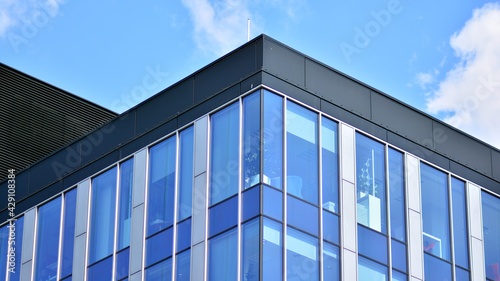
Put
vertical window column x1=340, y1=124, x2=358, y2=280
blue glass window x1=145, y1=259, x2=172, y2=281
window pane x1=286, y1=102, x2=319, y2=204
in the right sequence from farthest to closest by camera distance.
Result: 1. blue glass window x1=145, y1=259, x2=172, y2=281
2. vertical window column x1=340, y1=124, x2=358, y2=280
3. window pane x1=286, y1=102, x2=319, y2=204

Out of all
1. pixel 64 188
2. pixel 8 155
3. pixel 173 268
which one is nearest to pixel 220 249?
pixel 173 268

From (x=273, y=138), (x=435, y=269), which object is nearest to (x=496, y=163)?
(x=435, y=269)

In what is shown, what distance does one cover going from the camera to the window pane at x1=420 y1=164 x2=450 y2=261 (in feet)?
139

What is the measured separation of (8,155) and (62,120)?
11.4ft

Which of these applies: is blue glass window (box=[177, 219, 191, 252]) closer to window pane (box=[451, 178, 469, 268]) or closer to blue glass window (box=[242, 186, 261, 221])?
blue glass window (box=[242, 186, 261, 221])

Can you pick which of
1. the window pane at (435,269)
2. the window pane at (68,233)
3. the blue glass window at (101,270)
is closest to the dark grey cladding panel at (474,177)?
the window pane at (435,269)

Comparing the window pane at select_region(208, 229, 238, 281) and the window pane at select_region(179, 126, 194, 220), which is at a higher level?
the window pane at select_region(179, 126, 194, 220)

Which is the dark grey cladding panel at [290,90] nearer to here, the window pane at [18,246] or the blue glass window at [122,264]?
the blue glass window at [122,264]

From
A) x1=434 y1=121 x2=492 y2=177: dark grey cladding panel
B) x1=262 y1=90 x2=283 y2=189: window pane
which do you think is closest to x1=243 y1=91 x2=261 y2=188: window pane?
x1=262 y1=90 x2=283 y2=189: window pane

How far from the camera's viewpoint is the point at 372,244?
40.3m

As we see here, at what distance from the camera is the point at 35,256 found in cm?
4616

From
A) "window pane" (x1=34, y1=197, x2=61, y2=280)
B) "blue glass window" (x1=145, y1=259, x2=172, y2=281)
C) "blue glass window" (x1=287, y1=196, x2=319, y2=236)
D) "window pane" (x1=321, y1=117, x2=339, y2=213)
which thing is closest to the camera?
"blue glass window" (x1=287, y1=196, x2=319, y2=236)

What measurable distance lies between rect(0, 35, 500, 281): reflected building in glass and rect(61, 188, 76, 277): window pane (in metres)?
0.06

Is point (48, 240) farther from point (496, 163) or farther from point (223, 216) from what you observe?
point (496, 163)
